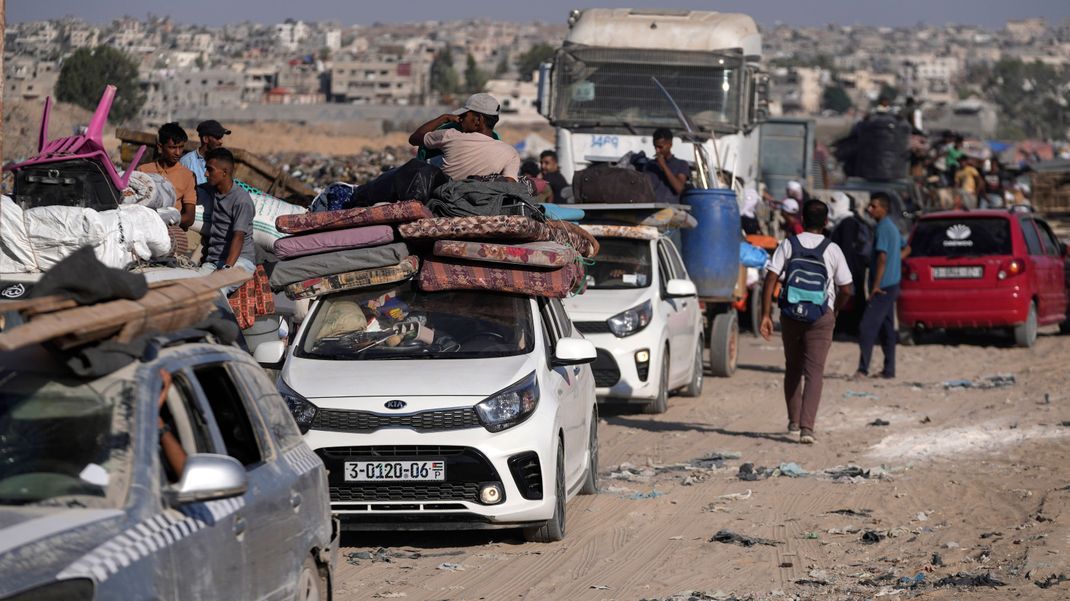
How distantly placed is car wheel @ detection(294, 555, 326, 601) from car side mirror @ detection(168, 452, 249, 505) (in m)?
1.23

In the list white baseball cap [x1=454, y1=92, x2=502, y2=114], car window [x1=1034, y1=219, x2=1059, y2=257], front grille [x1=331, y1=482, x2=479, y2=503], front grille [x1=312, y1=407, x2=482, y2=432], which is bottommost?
car window [x1=1034, y1=219, x2=1059, y2=257]

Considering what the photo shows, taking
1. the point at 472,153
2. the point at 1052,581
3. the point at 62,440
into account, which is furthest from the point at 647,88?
the point at 62,440

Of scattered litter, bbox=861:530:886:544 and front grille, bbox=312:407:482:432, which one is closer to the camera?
front grille, bbox=312:407:482:432

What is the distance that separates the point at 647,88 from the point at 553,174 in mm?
2544

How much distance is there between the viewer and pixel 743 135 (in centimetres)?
A: 2383

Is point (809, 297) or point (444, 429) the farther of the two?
point (809, 297)

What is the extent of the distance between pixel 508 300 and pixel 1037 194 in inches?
1484

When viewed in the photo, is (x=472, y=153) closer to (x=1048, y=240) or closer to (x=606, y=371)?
(x=606, y=371)

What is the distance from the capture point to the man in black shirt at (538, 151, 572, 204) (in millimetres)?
21719

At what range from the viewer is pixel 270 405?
6.45 m

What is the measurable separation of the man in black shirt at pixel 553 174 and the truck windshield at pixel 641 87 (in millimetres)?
1081

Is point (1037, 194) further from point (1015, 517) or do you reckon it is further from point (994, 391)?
point (1015, 517)

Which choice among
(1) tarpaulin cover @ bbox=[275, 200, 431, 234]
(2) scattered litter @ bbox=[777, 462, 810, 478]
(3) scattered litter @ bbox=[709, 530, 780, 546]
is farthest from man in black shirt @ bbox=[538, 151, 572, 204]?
(3) scattered litter @ bbox=[709, 530, 780, 546]

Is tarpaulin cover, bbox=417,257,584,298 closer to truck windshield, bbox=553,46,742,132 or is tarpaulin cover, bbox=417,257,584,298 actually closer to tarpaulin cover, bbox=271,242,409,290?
tarpaulin cover, bbox=271,242,409,290
